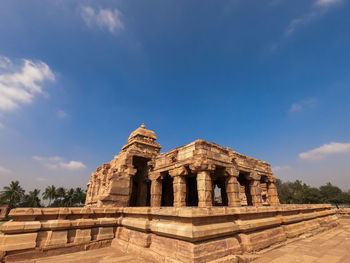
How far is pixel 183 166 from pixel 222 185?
604 centimetres

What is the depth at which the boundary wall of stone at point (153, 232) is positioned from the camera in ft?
9.99

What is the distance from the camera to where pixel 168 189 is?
12289mm

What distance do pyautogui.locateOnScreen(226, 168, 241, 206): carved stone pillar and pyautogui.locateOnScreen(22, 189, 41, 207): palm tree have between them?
55354 millimetres

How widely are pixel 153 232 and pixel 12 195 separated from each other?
2208 inches

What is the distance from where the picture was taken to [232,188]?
842 cm

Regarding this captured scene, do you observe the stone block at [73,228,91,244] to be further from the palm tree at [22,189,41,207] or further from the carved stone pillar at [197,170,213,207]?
the palm tree at [22,189,41,207]

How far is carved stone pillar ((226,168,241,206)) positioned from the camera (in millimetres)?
8297

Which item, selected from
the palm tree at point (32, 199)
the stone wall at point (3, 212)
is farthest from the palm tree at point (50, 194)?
the stone wall at point (3, 212)

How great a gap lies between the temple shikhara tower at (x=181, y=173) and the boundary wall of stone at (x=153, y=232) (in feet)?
7.65

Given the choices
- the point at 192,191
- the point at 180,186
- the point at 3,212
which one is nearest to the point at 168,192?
the point at 192,191

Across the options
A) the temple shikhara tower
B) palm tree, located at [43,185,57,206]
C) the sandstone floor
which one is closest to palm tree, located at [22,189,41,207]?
palm tree, located at [43,185,57,206]

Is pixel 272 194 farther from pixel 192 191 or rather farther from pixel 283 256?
pixel 283 256

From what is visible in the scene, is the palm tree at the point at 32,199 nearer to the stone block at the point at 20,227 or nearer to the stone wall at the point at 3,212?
the stone wall at the point at 3,212

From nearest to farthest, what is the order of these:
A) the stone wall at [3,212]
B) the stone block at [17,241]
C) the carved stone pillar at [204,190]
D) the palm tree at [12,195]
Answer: the stone block at [17,241] < the carved stone pillar at [204,190] < the stone wall at [3,212] < the palm tree at [12,195]
